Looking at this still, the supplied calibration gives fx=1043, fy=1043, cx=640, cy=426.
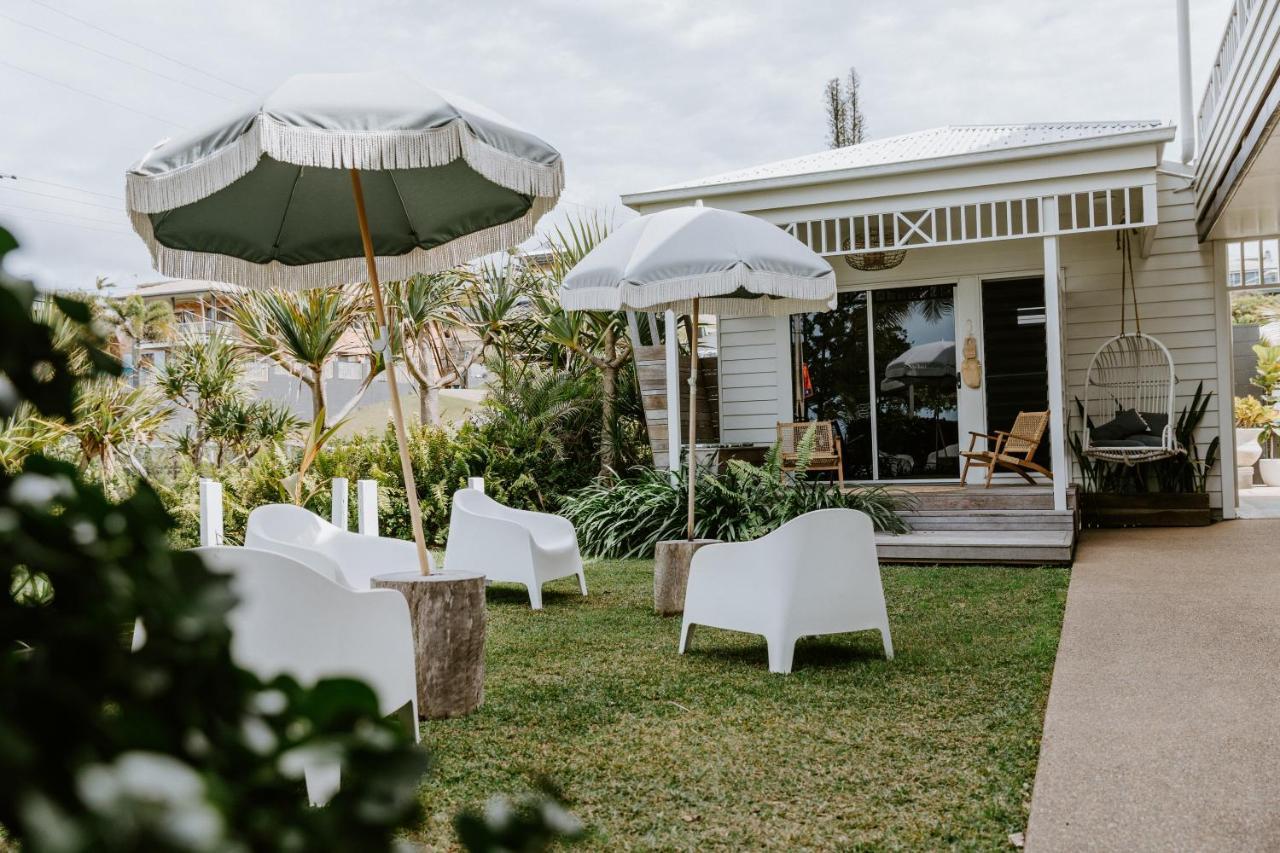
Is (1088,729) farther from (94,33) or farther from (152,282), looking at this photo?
(152,282)

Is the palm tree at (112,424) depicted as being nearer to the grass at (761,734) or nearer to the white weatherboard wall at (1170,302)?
the grass at (761,734)

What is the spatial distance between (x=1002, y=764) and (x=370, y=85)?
126 inches

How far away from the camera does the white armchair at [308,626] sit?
3057 millimetres

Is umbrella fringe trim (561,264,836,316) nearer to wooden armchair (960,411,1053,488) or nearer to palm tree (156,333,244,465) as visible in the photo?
wooden armchair (960,411,1053,488)

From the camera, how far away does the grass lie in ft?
9.21

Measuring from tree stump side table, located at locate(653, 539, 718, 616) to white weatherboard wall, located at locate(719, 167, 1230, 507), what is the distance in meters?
5.34

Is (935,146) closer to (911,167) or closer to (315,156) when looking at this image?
(911,167)

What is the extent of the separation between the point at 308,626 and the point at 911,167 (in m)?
7.41

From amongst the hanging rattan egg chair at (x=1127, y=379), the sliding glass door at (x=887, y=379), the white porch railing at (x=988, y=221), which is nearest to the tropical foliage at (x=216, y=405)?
the sliding glass door at (x=887, y=379)

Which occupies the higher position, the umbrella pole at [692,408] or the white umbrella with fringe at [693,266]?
the white umbrella with fringe at [693,266]

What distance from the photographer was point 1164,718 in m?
3.70

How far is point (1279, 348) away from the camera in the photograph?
17.1 meters

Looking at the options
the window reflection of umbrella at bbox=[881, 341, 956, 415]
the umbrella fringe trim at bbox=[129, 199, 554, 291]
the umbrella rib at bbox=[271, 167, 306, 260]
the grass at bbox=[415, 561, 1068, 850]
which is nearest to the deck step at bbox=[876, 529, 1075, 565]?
the grass at bbox=[415, 561, 1068, 850]

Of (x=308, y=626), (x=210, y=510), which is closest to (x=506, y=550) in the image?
(x=210, y=510)
